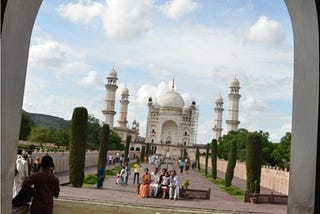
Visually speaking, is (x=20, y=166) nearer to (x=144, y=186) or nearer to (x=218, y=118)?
(x=144, y=186)

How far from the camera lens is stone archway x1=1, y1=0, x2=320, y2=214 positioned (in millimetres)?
2807

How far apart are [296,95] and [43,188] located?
219 cm

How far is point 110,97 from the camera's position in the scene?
68.7 meters

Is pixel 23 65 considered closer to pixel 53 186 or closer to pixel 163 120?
pixel 53 186

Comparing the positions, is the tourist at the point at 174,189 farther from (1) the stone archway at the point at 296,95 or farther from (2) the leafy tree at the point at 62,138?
(2) the leafy tree at the point at 62,138

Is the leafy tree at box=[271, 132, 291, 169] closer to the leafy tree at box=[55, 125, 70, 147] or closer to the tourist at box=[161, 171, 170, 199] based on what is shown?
the leafy tree at box=[55, 125, 70, 147]

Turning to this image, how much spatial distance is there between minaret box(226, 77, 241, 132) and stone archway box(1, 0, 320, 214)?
64516 millimetres

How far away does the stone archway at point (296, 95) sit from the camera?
2807 mm

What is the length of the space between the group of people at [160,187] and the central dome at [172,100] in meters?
63.5

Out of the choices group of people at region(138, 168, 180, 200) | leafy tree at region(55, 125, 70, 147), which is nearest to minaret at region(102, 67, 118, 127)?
leafy tree at region(55, 125, 70, 147)

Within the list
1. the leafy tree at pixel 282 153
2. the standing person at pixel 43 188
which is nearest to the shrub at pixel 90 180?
the standing person at pixel 43 188

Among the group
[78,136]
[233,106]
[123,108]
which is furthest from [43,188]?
[123,108]

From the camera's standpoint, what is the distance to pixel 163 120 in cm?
7650

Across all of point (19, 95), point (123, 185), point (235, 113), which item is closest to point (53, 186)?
point (19, 95)
